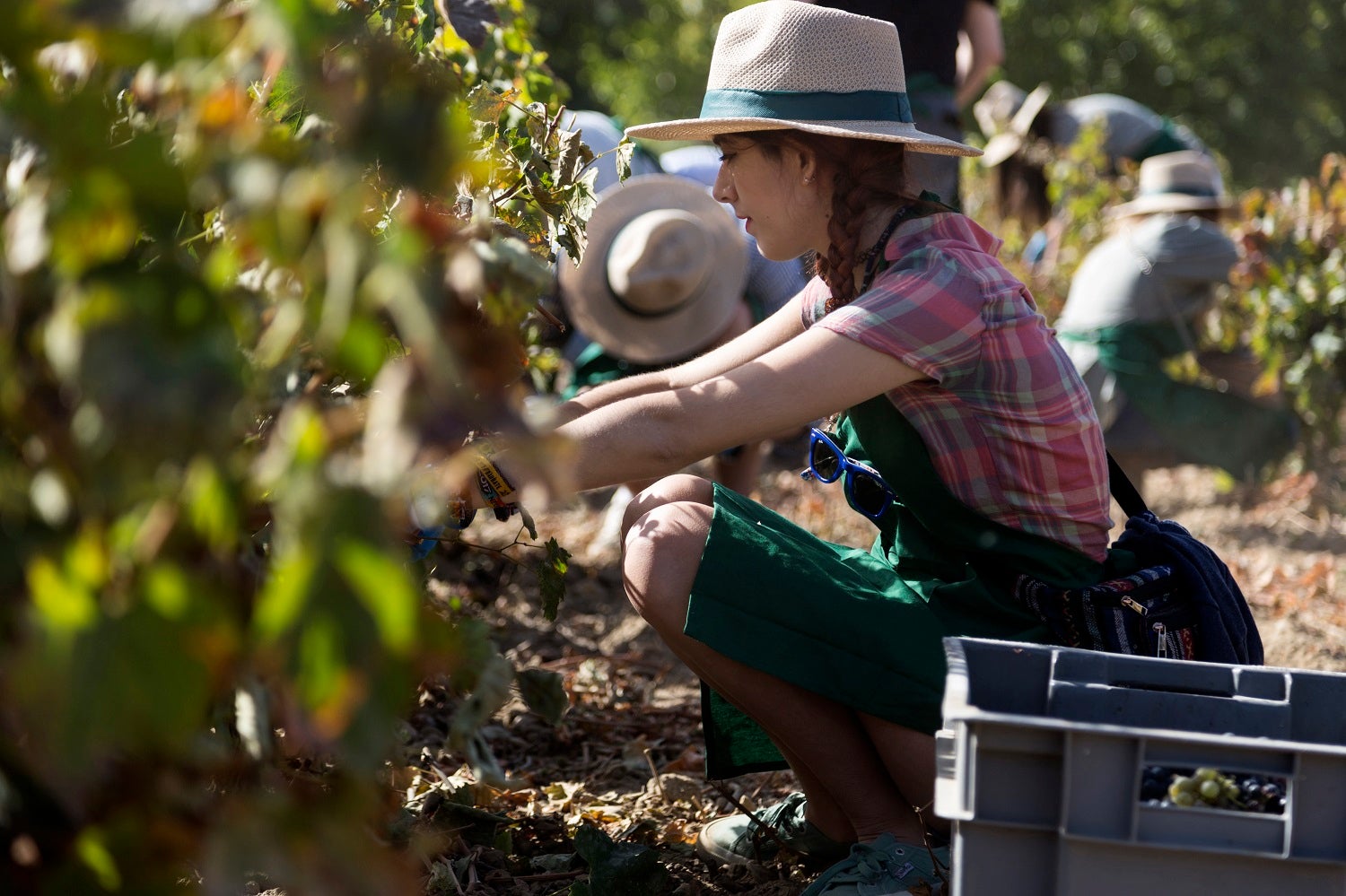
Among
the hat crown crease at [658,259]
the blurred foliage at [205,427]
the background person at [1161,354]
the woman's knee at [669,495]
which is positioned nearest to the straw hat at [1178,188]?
the background person at [1161,354]

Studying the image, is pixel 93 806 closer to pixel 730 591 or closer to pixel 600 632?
pixel 730 591

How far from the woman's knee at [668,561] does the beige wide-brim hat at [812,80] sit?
23.1 inches

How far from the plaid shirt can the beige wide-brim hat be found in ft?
0.59

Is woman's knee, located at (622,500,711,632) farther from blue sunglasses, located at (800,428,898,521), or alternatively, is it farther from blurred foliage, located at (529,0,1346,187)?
blurred foliage, located at (529,0,1346,187)

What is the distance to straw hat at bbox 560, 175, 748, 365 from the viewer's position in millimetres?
3480

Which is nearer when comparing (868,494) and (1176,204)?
(868,494)

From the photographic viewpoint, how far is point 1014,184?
7.00 metres

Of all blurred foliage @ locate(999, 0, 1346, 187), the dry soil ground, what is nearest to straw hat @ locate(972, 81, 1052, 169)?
the dry soil ground

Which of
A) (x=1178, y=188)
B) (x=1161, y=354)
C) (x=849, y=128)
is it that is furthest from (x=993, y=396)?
(x=1178, y=188)

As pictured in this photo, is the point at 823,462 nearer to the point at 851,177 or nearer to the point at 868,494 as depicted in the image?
the point at 868,494

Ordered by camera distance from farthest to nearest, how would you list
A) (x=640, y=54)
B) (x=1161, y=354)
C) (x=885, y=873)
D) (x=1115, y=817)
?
(x=640, y=54), (x=1161, y=354), (x=885, y=873), (x=1115, y=817)

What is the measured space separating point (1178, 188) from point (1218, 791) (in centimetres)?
415

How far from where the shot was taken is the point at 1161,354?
4.70 metres

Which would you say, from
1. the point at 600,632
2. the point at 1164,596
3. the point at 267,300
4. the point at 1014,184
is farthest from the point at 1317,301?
the point at 267,300
